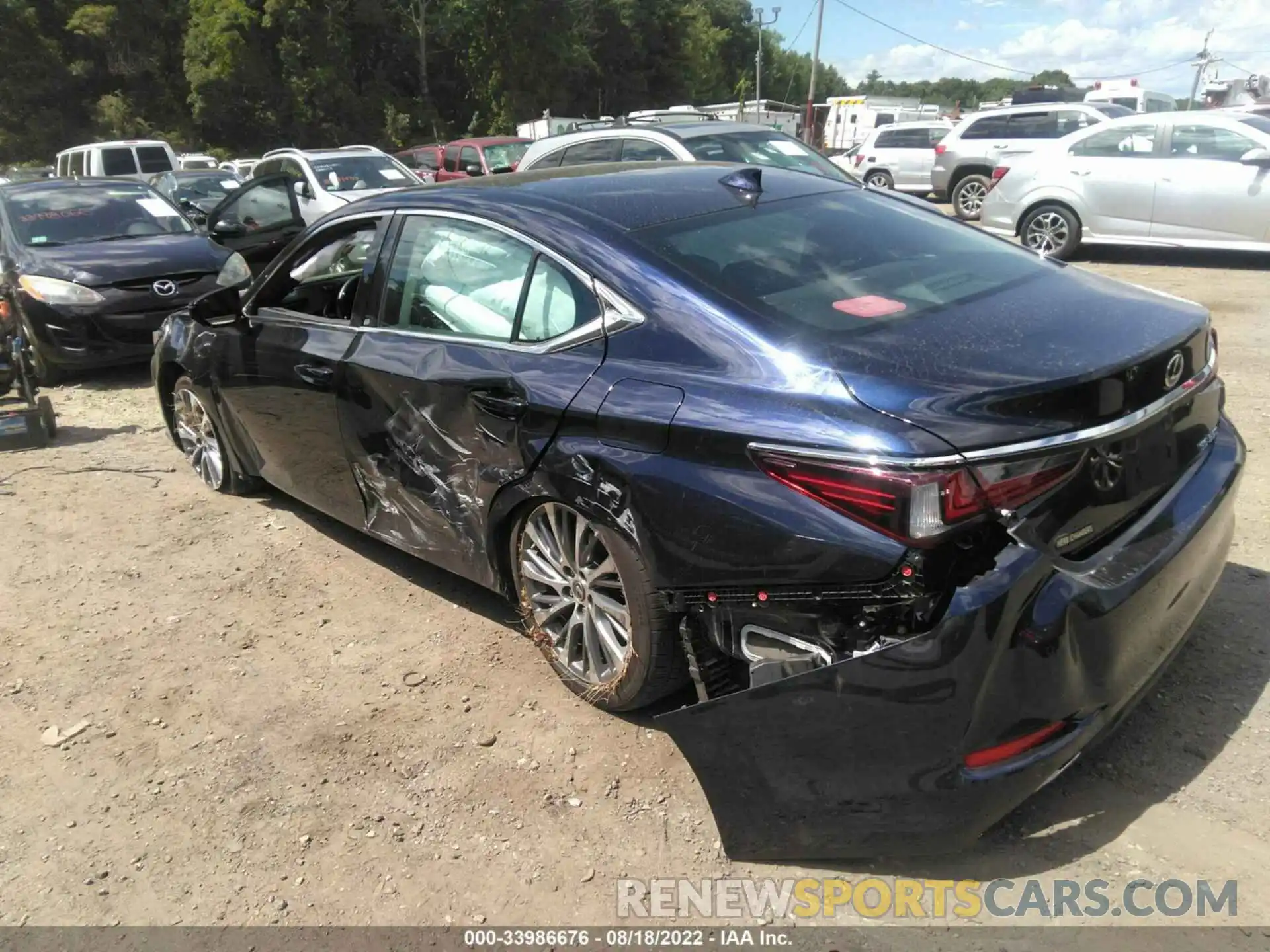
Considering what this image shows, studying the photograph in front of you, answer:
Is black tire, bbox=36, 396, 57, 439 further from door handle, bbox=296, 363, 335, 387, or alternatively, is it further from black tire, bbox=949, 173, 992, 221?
black tire, bbox=949, 173, 992, 221

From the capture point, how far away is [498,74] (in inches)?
1903

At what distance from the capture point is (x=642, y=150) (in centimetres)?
952

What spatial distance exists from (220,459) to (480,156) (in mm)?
13919

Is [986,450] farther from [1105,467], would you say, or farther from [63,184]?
[63,184]

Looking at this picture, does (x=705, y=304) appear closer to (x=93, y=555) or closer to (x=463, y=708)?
(x=463, y=708)

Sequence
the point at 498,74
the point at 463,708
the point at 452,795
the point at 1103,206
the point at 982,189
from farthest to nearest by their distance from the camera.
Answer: the point at 498,74
the point at 982,189
the point at 1103,206
the point at 463,708
the point at 452,795

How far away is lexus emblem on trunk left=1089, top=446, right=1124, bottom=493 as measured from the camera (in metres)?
2.33

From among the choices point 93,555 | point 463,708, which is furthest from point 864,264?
point 93,555

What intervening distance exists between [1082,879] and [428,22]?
52.9 metres

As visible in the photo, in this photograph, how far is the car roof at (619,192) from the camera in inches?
125

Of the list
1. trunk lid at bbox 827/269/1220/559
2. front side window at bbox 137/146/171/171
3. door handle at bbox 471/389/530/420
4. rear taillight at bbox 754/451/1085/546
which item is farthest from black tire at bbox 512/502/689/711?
front side window at bbox 137/146/171/171

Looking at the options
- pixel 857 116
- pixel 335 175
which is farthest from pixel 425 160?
pixel 857 116

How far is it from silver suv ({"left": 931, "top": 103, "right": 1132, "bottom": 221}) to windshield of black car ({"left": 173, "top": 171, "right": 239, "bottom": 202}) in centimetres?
1175

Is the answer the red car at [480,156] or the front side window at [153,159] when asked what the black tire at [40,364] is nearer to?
the red car at [480,156]
